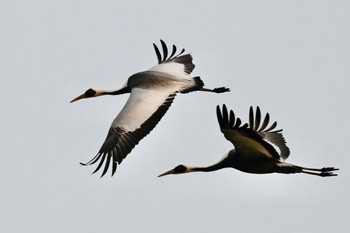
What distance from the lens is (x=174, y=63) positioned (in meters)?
28.2

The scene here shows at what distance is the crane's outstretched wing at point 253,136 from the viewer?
21234mm

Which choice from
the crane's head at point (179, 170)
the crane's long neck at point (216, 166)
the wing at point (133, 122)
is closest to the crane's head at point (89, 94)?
the wing at point (133, 122)

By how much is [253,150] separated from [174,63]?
5.94 m

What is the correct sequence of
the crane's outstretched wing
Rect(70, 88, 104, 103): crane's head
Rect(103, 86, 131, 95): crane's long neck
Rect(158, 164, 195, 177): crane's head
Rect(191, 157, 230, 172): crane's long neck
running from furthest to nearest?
Rect(70, 88, 104, 103): crane's head → Rect(103, 86, 131, 95): crane's long neck → Rect(158, 164, 195, 177): crane's head → Rect(191, 157, 230, 172): crane's long neck → the crane's outstretched wing

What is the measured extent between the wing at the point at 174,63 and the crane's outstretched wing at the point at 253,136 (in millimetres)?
2863

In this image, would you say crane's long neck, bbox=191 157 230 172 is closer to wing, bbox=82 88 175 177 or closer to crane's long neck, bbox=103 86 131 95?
wing, bbox=82 88 175 177

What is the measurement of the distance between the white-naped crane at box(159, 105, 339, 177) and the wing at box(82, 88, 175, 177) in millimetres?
1036

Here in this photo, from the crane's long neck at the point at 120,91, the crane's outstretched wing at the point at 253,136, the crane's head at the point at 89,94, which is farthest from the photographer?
the crane's head at the point at 89,94

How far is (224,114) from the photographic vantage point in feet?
69.2

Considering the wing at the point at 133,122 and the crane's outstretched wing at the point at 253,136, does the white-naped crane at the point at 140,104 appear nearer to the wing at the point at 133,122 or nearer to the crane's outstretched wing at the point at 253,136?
the wing at the point at 133,122

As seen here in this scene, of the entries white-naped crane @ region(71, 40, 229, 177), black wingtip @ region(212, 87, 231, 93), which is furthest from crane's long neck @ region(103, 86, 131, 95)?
black wingtip @ region(212, 87, 231, 93)

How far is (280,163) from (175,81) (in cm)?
357

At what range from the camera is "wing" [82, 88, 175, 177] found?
23766 millimetres

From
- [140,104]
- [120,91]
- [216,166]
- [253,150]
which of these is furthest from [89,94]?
[253,150]
